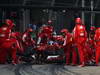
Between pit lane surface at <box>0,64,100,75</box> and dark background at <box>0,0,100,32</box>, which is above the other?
dark background at <box>0,0,100,32</box>

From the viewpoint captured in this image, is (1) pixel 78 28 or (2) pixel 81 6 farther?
(2) pixel 81 6

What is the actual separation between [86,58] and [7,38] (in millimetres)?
3416

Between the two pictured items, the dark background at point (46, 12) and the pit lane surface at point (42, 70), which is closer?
the pit lane surface at point (42, 70)

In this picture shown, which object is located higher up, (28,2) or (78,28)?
(28,2)

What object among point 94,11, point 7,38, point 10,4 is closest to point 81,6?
point 94,11

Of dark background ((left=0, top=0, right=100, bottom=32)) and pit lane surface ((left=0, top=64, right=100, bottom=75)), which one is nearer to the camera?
pit lane surface ((left=0, top=64, right=100, bottom=75))

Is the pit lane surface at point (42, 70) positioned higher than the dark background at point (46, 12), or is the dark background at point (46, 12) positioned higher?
the dark background at point (46, 12)

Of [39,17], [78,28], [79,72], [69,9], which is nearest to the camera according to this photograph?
[79,72]

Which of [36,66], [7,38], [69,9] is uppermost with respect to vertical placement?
[69,9]

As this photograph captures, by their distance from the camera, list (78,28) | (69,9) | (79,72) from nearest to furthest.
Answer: (79,72) → (78,28) → (69,9)

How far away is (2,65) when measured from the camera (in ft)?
45.0

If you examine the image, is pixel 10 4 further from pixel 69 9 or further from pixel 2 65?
pixel 2 65

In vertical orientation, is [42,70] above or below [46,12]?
below

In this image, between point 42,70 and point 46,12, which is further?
point 46,12
